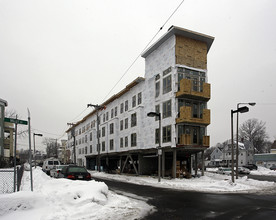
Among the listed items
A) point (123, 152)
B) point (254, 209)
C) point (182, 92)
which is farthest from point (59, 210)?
point (123, 152)

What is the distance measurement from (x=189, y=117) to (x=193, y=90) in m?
2.98

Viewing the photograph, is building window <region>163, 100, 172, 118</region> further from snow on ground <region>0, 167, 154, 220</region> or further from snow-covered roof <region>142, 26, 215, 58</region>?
snow on ground <region>0, 167, 154, 220</region>

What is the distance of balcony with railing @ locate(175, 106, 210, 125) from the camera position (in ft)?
81.8

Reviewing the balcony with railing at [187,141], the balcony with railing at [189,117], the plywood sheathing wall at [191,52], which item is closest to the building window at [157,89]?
the plywood sheathing wall at [191,52]

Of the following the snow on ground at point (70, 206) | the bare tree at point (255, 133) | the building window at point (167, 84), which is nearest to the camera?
the snow on ground at point (70, 206)

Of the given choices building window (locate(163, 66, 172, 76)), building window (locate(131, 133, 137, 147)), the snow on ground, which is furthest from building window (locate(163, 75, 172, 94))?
the snow on ground

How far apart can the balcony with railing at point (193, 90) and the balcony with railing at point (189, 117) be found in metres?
1.28

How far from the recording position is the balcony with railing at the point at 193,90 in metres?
25.0

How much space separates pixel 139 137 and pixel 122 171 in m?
7.81

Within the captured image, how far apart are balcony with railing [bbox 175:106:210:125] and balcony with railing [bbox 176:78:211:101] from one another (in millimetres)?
1279

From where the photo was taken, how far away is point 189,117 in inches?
990

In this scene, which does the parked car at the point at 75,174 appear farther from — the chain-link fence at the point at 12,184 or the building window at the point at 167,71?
the building window at the point at 167,71

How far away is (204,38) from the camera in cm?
2820

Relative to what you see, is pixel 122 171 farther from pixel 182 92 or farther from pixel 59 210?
pixel 59 210
